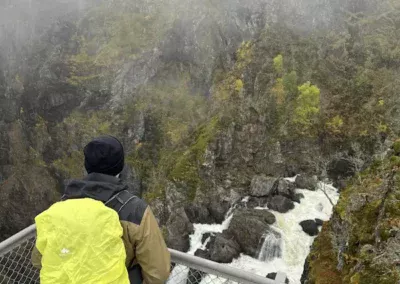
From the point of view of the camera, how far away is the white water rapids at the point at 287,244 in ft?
76.8

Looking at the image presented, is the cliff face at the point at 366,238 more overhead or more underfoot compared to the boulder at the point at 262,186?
more overhead

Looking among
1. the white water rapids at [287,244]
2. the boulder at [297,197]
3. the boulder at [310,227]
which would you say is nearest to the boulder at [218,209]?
the white water rapids at [287,244]

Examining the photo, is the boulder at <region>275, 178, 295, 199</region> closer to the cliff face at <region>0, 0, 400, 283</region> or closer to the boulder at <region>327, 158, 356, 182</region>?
the cliff face at <region>0, 0, 400, 283</region>

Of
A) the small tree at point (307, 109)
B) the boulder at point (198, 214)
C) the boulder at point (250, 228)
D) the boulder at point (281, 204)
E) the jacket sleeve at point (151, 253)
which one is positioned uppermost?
the jacket sleeve at point (151, 253)

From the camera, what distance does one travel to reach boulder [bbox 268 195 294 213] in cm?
2580

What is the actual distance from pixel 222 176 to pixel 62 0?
28714 mm

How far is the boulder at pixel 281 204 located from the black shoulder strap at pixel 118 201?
945 inches

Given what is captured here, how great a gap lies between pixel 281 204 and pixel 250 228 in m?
3.04

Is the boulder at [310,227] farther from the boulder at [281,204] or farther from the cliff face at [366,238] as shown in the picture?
the cliff face at [366,238]

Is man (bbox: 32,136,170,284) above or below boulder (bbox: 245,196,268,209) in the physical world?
above

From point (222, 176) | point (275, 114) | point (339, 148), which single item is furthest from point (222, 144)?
point (339, 148)

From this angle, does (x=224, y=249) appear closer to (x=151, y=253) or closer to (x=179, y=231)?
(x=179, y=231)

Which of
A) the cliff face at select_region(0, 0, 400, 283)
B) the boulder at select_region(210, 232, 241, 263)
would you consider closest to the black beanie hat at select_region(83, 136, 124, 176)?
the boulder at select_region(210, 232, 241, 263)

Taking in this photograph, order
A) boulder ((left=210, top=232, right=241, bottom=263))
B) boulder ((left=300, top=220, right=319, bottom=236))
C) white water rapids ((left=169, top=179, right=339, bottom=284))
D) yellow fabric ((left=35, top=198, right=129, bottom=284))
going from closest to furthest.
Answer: yellow fabric ((left=35, top=198, right=129, bottom=284)), white water rapids ((left=169, top=179, right=339, bottom=284)), boulder ((left=210, top=232, right=241, bottom=263)), boulder ((left=300, top=220, right=319, bottom=236))
